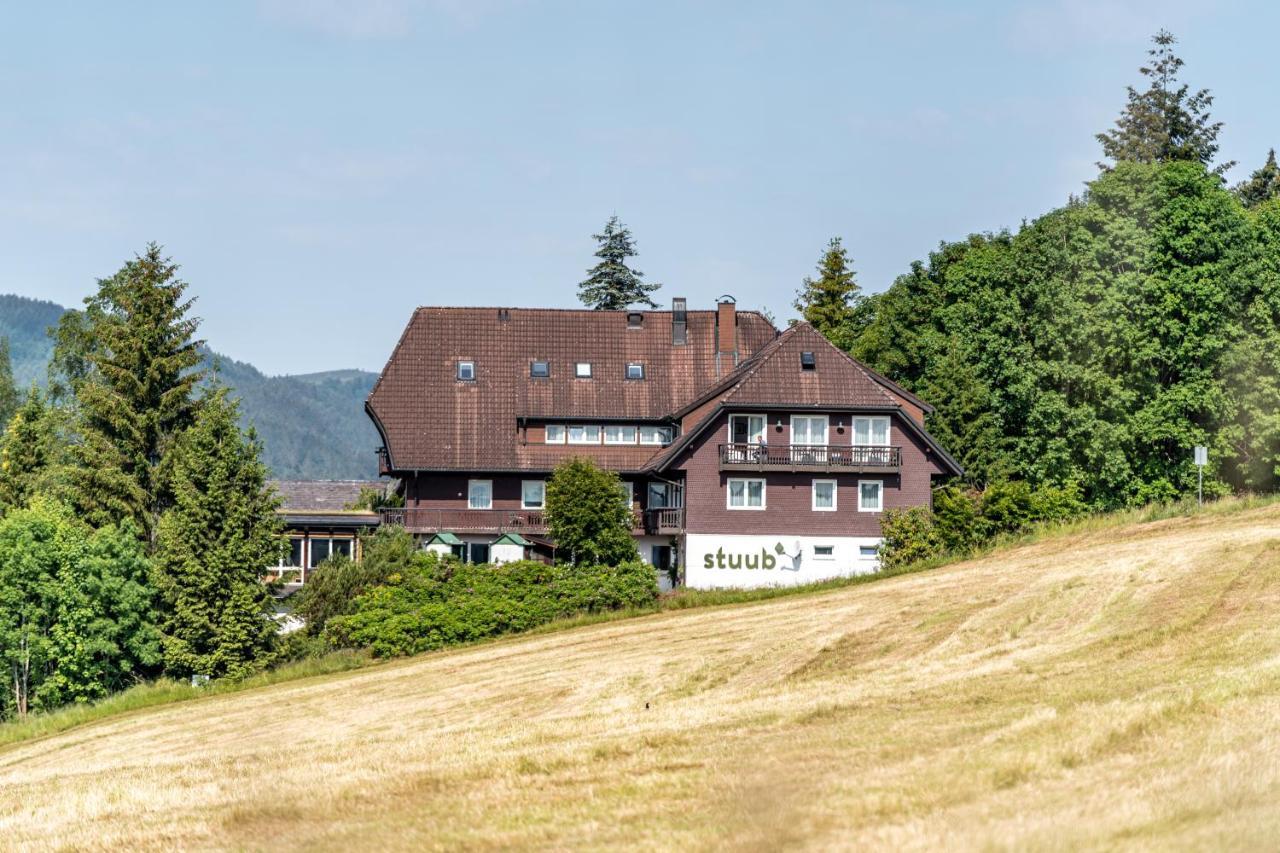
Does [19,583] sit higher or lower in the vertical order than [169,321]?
lower

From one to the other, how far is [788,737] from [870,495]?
38.0 m

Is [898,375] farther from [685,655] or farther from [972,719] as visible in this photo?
[972,719]

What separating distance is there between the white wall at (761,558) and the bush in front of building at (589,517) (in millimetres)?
2813

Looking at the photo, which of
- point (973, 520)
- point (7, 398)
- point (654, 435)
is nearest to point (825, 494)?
point (973, 520)

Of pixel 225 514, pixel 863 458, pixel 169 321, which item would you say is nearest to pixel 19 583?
pixel 225 514

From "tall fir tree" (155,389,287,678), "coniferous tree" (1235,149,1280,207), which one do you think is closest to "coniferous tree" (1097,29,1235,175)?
"coniferous tree" (1235,149,1280,207)

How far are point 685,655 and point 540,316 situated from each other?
3292 cm

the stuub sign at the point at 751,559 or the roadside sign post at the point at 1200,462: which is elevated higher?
the roadside sign post at the point at 1200,462

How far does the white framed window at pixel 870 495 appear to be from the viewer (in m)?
63.5

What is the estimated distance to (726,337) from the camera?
2810 inches

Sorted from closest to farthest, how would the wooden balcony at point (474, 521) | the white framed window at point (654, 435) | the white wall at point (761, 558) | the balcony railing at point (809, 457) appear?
the white wall at point (761, 558) → the balcony railing at point (809, 457) → the wooden balcony at point (474, 521) → the white framed window at point (654, 435)

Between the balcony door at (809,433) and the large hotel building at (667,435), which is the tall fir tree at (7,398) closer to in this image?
the large hotel building at (667,435)

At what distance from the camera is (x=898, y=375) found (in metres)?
78.9

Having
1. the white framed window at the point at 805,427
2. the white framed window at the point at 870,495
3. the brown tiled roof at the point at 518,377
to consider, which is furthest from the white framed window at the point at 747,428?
the brown tiled roof at the point at 518,377
